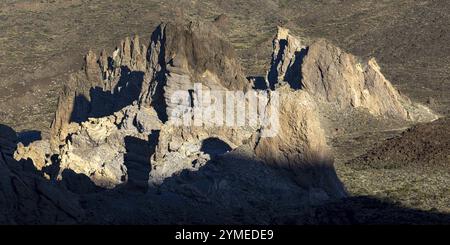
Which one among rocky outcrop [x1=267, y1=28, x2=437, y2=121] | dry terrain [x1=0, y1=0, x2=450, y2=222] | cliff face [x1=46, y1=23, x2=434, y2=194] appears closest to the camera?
cliff face [x1=46, y1=23, x2=434, y2=194]

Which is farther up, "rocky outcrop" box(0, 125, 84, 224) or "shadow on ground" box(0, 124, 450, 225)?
"shadow on ground" box(0, 124, 450, 225)

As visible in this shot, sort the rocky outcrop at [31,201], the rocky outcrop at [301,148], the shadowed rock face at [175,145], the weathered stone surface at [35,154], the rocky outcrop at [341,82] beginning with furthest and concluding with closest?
the rocky outcrop at [341,82], the weathered stone surface at [35,154], the rocky outcrop at [301,148], the shadowed rock face at [175,145], the rocky outcrop at [31,201]

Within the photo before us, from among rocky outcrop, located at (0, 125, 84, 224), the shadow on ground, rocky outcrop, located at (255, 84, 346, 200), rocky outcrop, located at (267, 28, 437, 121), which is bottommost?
rocky outcrop, located at (0, 125, 84, 224)

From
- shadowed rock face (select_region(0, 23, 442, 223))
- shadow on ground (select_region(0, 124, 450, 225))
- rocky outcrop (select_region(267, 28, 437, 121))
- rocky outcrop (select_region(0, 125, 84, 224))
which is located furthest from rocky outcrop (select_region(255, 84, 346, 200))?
rocky outcrop (select_region(267, 28, 437, 121))

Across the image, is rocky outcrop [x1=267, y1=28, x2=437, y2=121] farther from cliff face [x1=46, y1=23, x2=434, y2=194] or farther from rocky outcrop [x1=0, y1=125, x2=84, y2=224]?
rocky outcrop [x1=0, y1=125, x2=84, y2=224]

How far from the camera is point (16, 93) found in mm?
136375

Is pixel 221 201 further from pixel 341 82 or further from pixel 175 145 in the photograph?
pixel 341 82

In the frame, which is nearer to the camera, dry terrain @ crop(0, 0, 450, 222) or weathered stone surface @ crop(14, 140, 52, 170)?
weathered stone surface @ crop(14, 140, 52, 170)

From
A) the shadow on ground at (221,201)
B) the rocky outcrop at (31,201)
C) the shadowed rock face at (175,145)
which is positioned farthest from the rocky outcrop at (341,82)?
the rocky outcrop at (31,201)

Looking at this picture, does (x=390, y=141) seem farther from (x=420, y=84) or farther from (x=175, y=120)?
(x=420, y=84)

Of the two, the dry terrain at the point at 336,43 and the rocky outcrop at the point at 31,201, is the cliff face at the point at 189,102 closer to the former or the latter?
the dry terrain at the point at 336,43

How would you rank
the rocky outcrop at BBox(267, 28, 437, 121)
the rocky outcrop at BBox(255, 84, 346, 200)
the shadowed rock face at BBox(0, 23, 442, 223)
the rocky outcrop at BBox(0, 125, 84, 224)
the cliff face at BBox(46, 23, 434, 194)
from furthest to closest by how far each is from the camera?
1. the rocky outcrop at BBox(267, 28, 437, 121)
2. the cliff face at BBox(46, 23, 434, 194)
3. the rocky outcrop at BBox(255, 84, 346, 200)
4. the shadowed rock face at BBox(0, 23, 442, 223)
5. the rocky outcrop at BBox(0, 125, 84, 224)

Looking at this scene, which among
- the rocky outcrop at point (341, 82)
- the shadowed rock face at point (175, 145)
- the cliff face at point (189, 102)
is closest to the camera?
the shadowed rock face at point (175, 145)

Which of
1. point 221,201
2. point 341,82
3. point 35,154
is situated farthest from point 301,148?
point 341,82
